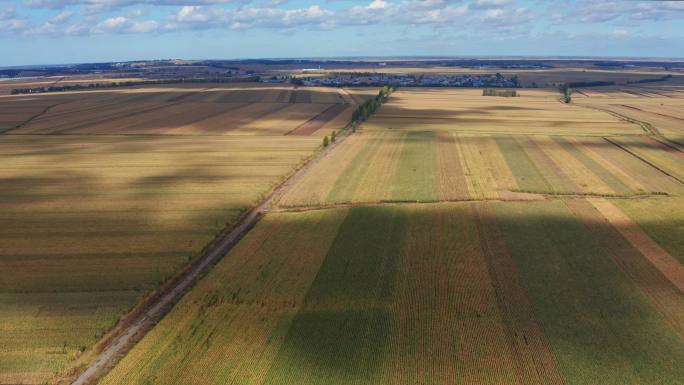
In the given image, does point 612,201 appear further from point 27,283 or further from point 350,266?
point 27,283

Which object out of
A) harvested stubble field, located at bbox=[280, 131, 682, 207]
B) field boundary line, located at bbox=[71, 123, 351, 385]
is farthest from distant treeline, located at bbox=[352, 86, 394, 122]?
field boundary line, located at bbox=[71, 123, 351, 385]

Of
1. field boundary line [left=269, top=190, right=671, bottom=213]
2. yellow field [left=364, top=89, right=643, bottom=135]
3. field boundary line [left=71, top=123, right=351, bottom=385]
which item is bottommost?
field boundary line [left=71, top=123, right=351, bottom=385]

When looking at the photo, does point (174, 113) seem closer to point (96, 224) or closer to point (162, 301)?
point (96, 224)

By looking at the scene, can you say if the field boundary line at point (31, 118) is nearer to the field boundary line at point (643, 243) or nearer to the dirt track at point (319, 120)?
the dirt track at point (319, 120)

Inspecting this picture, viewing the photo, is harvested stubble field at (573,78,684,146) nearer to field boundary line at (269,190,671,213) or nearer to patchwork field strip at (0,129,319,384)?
field boundary line at (269,190,671,213)

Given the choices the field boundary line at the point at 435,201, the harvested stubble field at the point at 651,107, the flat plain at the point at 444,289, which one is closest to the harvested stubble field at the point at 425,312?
the flat plain at the point at 444,289

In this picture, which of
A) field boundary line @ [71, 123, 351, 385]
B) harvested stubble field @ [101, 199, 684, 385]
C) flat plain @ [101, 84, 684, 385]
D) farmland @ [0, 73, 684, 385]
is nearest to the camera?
harvested stubble field @ [101, 199, 684, 385]
